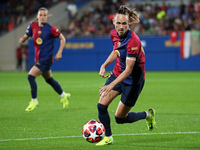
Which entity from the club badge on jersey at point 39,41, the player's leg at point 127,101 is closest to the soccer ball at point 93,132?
the player's leg at point 127,101

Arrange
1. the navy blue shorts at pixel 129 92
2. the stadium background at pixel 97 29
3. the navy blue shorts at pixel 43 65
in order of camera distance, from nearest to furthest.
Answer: the navy blue shorts at pixel 129 92
the navy blue shorts at pixel 43 65
the stadium background at pixel 97 29

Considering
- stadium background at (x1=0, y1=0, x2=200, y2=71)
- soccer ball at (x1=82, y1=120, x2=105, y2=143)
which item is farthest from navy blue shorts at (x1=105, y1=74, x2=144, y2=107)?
stadium background at (x1=0, y1=0, x2=200, y2=71)

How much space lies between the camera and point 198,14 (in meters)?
29.6

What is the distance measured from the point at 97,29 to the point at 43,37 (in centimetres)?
2166

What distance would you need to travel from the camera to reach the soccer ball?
254 inches

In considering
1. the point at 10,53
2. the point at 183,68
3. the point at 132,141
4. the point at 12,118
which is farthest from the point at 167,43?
the point at 132,141

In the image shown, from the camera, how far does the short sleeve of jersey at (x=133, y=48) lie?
6172 mm

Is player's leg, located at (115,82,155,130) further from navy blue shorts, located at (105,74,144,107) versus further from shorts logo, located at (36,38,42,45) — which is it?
shorts logo, located at (36,38,42,45)

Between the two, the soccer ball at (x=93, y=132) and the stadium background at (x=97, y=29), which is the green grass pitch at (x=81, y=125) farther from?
the stadium background at (x=97, y=29)

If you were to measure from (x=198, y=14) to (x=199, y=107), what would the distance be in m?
19.5

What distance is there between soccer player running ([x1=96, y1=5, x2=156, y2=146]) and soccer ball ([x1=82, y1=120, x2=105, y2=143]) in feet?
0.26

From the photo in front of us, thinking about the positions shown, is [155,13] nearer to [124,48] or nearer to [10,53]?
[10,53]

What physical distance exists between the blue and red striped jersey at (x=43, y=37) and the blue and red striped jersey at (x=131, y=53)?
4.79 metres

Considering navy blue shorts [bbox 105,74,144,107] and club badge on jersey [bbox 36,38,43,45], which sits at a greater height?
club badge on jersey [bbox 36,38,43,45]
